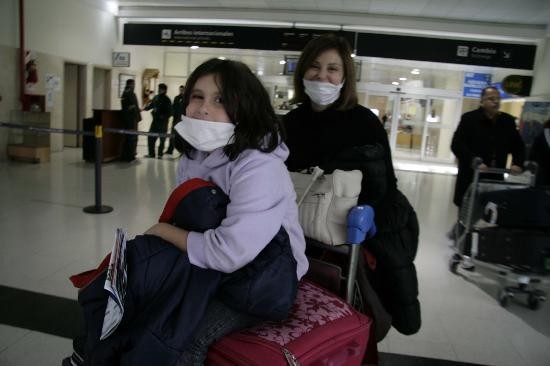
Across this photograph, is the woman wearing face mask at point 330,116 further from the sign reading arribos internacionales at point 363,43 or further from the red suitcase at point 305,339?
the sign reading arribos internacionales at point 363,43

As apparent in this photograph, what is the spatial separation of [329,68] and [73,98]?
35.0 feet

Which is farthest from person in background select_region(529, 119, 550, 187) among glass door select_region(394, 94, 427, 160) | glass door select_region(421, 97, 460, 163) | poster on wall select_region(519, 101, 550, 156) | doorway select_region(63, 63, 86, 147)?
glass door select_region(421, 97, 460, 163)

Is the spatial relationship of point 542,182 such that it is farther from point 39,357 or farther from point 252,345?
point 39,357

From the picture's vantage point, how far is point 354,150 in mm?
1435

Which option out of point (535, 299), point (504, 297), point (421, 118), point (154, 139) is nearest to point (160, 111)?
point (154, 139)

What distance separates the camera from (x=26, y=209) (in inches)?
177

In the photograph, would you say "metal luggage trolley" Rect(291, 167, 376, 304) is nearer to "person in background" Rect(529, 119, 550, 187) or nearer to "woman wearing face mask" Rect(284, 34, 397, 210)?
"woman wearing face mask" Rect(284, 34, 397, 210)

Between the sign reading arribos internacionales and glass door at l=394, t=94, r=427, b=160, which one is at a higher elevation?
the sign reading arribos internacionales

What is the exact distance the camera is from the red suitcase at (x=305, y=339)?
0.98 m

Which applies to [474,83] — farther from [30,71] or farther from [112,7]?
[30,71]

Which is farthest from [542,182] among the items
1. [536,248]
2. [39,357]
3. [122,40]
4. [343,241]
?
[122,40]

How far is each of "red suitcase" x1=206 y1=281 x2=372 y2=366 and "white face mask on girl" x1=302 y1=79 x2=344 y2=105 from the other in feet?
2.39

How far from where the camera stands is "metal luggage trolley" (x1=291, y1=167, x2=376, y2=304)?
1.26 metres

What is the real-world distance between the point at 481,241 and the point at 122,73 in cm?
1149
